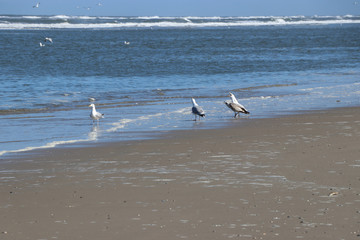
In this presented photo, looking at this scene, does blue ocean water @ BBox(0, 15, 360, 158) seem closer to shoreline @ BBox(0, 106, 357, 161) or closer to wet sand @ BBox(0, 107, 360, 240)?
shoreline @ BBox(0, 106, 357, 161)

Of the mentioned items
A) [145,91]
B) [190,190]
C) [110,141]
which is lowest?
[145,91]

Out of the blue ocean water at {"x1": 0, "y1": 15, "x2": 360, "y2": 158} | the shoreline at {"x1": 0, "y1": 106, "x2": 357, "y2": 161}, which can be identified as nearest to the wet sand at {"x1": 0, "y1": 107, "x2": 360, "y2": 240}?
the shoreline at {"x1": 0, "y1": 106, "x2": 357, "y2": 161}

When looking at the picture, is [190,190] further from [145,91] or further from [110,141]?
[145,91]

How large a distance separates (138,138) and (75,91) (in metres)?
9.87

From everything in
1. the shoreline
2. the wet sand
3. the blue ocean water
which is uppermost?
the wet sand

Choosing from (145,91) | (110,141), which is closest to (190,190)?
(110,141)

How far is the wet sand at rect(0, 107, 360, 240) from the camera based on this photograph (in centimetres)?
571

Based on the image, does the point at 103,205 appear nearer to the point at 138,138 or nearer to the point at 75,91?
the point at 138,138

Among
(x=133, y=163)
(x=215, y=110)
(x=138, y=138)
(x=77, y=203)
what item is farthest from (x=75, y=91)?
(x=77, y=203)

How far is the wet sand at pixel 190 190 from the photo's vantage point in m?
5.71

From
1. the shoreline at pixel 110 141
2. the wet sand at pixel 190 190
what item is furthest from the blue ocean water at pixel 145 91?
the wet sand at pixel 190 190

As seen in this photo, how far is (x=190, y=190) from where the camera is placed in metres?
7.01

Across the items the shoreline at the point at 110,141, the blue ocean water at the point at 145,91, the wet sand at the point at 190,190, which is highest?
the wet sand at the point at 190,190

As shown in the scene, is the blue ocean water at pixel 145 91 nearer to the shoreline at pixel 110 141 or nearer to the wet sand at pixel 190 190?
the shoreline at pixel 110 141
